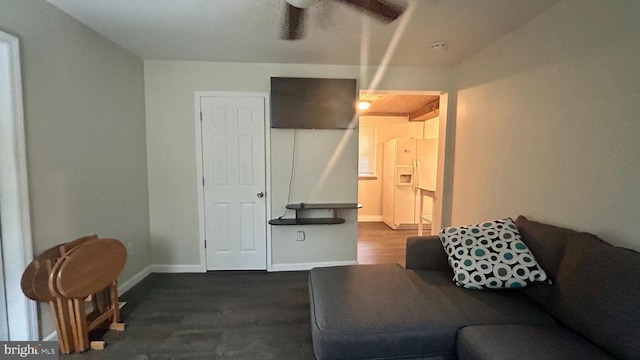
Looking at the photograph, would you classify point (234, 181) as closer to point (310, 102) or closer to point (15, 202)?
point (310, 102)

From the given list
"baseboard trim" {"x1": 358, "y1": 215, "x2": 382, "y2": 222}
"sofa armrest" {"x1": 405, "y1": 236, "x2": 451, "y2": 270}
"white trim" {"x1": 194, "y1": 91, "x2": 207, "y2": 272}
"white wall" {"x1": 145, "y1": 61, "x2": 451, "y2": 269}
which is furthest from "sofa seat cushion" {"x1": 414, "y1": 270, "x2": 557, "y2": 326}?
→ "baseboard trim" {"x1": 358, "y1": 215, "x2": 382, "y2": 222}

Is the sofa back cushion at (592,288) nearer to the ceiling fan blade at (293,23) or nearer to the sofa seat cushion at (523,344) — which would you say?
the sofa seat cushion at (523,344)

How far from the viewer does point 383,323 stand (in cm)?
147

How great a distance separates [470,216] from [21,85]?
3.76 meters

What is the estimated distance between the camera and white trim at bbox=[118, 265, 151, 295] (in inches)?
106

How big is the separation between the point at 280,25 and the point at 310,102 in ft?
3.19

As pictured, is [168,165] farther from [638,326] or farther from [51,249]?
[638,326]

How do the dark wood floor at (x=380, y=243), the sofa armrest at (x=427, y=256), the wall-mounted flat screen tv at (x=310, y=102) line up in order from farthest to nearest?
the dark wood floor at (x=380, y=243), the wall-mounted flat screen tv at (x=310, y=102), the sofa armrest at (x=427, y=256)

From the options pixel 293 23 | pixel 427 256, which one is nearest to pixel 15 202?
pixel 293 23

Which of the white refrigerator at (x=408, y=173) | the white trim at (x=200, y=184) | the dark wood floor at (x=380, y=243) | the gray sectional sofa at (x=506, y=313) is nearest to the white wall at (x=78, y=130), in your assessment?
the white trim at (x=200, y=184)

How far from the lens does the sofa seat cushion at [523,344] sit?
4.02 feet

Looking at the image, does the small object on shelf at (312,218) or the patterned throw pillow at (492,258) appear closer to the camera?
the patterned throw pillow at (492,258)

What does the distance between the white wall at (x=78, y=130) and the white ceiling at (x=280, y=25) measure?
0.21 meters

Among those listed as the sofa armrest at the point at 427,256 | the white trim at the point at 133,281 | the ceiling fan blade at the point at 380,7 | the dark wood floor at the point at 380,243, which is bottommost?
the dark wood floor at the point at 380,243
